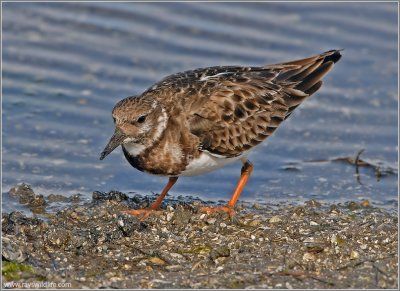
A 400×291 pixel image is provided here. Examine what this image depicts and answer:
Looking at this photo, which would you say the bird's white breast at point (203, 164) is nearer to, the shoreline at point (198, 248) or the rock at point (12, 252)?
the shoreline at point (198, 248)

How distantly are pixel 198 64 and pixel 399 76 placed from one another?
86.4 inches

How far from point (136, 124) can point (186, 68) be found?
3295 millimetres

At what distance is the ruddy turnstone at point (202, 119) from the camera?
6.42 metres

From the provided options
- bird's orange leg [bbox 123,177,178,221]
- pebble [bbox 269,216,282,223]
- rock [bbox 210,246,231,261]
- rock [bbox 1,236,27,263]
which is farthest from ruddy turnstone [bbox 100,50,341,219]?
rock [bbox 1,236,27,263]

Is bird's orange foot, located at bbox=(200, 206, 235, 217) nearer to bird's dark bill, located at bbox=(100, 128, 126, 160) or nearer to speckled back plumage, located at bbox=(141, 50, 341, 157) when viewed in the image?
speckled back plumage, located at bbox=(141, 50, 341, 157)

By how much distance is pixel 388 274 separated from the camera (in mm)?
5480

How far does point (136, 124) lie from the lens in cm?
638

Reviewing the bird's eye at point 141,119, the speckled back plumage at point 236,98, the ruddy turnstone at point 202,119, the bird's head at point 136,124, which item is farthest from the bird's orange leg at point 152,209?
the bird's eye at point 141,119

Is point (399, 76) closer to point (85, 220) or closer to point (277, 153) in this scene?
point (277, 153)

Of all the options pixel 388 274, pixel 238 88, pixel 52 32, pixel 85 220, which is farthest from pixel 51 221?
pixel 52 32

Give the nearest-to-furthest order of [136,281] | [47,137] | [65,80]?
[136,281]
[47,137]
[65,80]

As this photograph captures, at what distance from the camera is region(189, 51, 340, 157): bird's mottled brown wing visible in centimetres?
663

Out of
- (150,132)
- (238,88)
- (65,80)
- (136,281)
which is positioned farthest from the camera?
(65,80)

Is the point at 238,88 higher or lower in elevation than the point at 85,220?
higher
